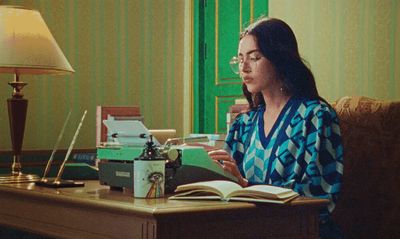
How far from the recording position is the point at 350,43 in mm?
3451

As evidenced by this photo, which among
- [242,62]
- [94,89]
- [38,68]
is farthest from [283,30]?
[94,89]

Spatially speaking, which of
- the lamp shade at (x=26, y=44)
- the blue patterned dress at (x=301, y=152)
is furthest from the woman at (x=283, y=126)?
the lamp shade at (x=26, y=44)

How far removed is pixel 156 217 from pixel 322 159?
93 centimetres

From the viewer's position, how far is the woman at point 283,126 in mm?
2311

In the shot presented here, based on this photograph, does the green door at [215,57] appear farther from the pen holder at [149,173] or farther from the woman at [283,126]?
the pen holder at [149,173]

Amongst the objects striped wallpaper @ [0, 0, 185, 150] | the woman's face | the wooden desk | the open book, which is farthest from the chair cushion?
striped wallpaper @ [0, 0, 185, 150]

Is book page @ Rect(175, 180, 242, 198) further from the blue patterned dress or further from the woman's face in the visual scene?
the woman's face

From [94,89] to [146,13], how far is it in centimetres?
67

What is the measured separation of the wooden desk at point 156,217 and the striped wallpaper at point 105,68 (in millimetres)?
1858

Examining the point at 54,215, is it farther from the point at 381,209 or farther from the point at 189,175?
the point at 381,209

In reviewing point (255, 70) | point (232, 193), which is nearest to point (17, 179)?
point (255, 70)

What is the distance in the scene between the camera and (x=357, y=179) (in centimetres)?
267

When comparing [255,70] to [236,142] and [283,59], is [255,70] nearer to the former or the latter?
[283,59]

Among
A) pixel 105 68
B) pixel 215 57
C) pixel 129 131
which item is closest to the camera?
pixel 129 131
